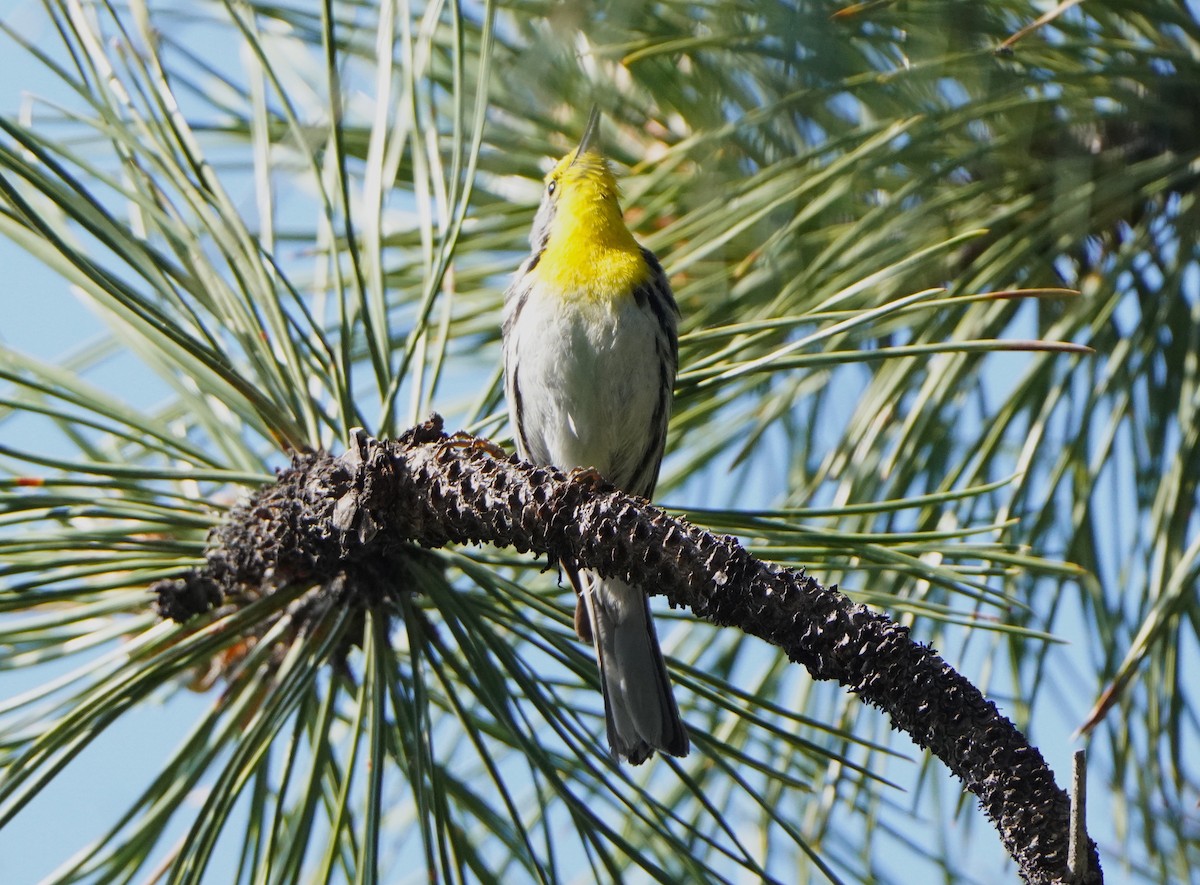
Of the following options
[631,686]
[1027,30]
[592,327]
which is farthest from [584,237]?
[1027,30]

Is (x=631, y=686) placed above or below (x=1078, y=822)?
above

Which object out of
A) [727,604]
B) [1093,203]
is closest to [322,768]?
[727,604]

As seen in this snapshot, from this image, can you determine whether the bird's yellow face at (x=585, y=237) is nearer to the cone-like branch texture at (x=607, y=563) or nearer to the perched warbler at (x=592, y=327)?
the perched warbler at (x=592, y=327)

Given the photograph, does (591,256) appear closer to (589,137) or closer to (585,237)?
(585,237)

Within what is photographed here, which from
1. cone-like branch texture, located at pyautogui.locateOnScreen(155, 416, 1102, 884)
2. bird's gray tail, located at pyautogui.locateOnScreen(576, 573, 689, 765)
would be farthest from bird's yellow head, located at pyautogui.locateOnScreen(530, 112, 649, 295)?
cone-like branch texture, located at pyautogui.locateOnScreen(155, 416, 1102, 884)

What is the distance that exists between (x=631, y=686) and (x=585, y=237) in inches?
35.5

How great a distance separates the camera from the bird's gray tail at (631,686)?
5.85 ft

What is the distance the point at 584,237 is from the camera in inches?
94.6

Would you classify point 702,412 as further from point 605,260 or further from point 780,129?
point 780,129

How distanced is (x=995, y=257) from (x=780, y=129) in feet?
3.14

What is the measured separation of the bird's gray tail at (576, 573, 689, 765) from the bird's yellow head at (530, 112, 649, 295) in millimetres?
588

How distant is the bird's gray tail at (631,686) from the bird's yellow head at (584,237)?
1.93 ft

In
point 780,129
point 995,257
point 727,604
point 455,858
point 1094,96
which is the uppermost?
point 1094,96

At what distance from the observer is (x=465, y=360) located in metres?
2.74
